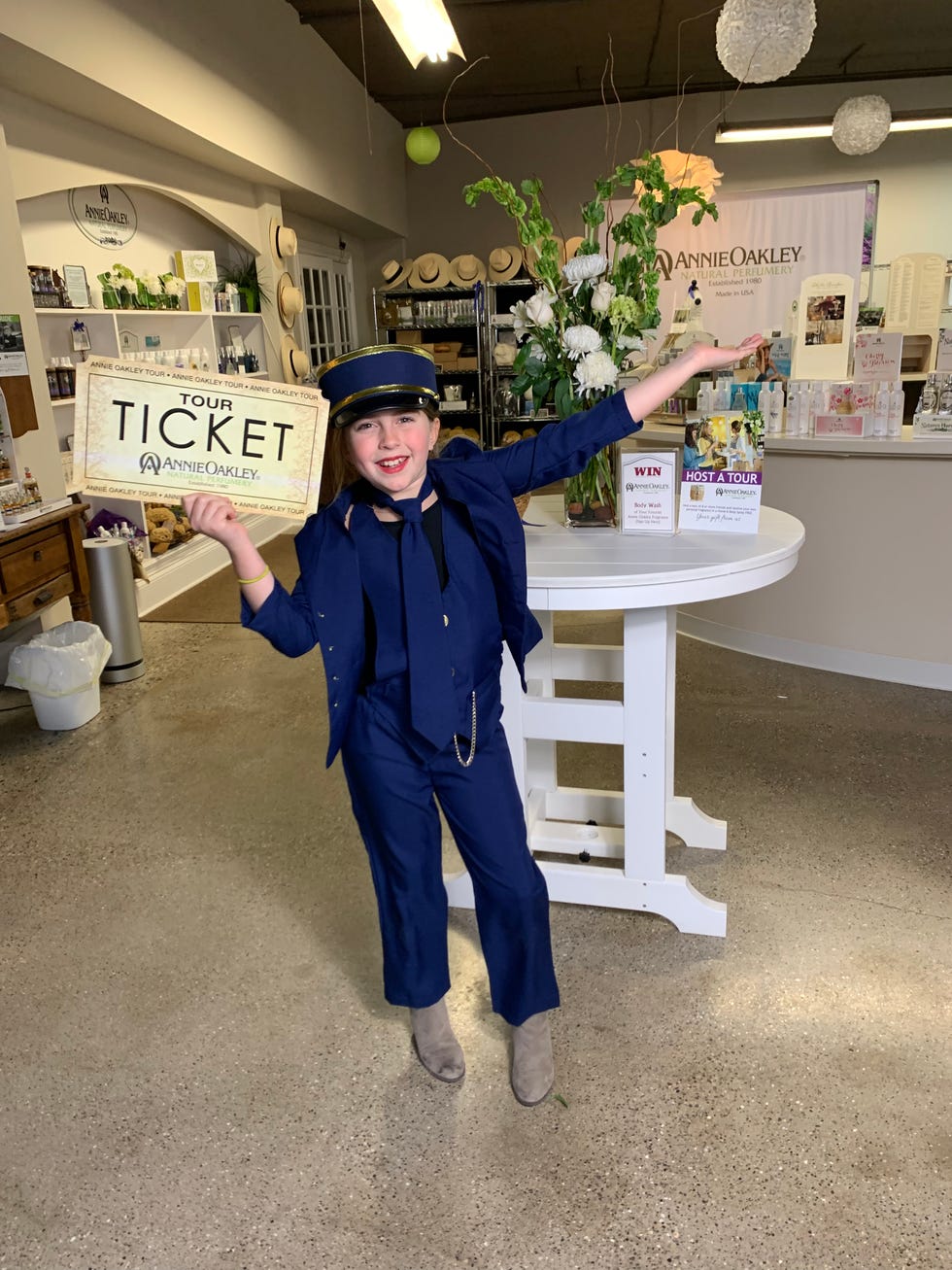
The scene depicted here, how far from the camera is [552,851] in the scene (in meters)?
2.45

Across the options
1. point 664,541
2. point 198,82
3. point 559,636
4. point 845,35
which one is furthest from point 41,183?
point 845,35

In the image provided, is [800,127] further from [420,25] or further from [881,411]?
[420,25]

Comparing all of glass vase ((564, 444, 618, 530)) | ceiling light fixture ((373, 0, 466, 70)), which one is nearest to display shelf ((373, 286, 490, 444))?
ceiling light fixture ((373, 0, 466, 70))

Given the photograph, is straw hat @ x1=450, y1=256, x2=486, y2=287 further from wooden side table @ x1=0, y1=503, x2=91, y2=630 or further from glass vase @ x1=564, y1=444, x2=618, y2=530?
glass vase @ x1=564, y1=444, x2=618, y2=530

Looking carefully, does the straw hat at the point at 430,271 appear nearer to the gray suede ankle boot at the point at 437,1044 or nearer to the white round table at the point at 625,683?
the white round table at the point at 625,683

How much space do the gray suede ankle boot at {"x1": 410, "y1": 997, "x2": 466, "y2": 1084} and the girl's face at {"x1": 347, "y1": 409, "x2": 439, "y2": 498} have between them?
105 centimetres

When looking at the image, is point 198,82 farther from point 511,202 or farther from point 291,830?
point 291,830

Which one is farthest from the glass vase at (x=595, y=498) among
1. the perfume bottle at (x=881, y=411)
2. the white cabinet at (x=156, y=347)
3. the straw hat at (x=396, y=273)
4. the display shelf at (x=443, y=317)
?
the straw hat at (x=396, y=273)

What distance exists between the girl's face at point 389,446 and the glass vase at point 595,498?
816 mm

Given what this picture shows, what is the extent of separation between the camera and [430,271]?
26.9 feet

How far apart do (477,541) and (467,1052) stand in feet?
3.54

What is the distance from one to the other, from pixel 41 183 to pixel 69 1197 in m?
4.45

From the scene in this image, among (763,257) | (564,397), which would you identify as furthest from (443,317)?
(564,397)

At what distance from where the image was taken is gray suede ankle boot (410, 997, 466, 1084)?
183 centimetres
